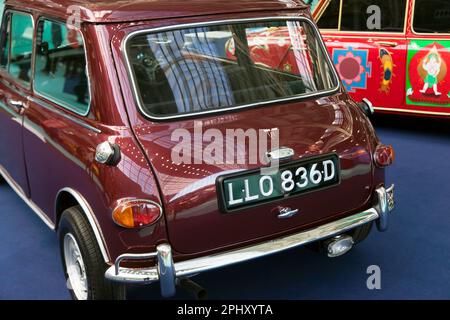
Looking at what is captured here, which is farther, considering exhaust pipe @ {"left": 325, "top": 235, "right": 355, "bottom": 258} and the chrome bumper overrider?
exhaust pipe @ {"left": 325, "top": 235, "right": 355, "bottom": 258}

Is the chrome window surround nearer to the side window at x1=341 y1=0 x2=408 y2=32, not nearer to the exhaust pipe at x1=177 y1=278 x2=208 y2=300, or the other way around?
the exhaust pipe at x1=177 y1=278 x2=208 y2=300

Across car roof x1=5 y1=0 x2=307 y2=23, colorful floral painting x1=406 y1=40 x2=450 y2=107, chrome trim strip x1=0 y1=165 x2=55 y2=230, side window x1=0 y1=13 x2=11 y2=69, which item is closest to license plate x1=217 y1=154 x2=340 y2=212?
car roof x1=5 y1=0 x2=307 y2=23

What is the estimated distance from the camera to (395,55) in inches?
221

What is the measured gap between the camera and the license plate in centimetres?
253

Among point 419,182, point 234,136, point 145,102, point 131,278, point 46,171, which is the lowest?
point 419,182

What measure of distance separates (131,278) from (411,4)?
4356 millimetres

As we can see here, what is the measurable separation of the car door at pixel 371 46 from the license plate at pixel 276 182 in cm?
323

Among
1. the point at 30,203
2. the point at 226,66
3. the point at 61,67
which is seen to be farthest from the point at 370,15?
the point at 30,203

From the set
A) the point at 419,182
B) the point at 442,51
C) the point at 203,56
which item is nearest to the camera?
the point at 203,56

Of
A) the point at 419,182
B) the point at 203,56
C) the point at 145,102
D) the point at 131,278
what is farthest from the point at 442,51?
the point at 131,278

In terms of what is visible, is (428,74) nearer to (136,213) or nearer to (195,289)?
(195,289)

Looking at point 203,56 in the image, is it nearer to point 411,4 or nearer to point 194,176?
point 194,176

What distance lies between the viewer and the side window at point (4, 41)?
13.1 ft

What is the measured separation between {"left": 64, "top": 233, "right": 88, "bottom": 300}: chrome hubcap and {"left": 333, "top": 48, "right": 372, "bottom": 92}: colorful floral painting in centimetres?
401
